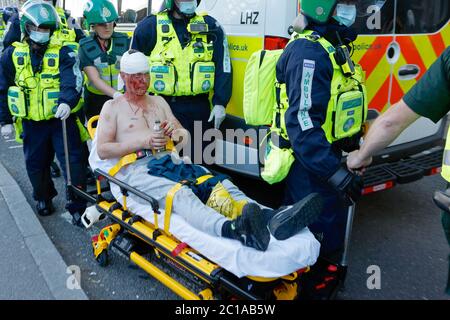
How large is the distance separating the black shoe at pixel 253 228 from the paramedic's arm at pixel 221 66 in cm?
167

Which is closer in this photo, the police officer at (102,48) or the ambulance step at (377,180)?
the ambulance step at (377,180)

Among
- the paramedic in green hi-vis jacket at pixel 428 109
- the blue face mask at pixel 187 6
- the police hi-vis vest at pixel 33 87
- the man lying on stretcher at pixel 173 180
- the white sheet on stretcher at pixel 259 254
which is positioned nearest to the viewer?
the paramedic in green hi-vis jacket at pixel 428 109

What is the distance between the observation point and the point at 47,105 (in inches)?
156

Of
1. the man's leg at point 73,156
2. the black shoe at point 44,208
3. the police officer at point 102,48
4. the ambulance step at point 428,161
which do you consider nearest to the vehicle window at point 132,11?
the police officer at point 102,48

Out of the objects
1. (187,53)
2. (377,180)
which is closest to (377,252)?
(377,180)

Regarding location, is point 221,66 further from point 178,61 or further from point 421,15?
point 421,15

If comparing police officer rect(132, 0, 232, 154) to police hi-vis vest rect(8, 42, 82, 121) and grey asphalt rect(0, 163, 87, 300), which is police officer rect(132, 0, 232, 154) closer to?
police hi-vis vest rect(8, 42, 82, 121)

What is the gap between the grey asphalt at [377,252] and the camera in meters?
3.12

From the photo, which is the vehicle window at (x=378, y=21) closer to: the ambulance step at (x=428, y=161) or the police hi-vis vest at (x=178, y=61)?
the ambulance step at (x=428, y=161)

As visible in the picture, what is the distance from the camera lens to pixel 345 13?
8.38ft

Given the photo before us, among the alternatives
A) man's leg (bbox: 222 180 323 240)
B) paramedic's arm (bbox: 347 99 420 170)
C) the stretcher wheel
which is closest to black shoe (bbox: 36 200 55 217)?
the stretcher wheel

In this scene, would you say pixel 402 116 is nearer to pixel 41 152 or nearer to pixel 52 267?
pixel 52 267

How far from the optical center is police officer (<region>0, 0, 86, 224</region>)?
3.86m

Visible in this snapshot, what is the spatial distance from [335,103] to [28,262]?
2.63 metres
